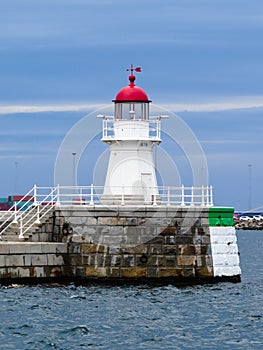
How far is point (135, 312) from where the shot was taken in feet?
82.5

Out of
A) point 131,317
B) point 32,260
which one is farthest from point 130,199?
point 131,317

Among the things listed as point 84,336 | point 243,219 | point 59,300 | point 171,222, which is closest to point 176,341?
point 84,336

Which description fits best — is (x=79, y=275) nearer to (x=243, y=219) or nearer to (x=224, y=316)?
(x=224, y=316)

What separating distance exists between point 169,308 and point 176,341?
3.94 m

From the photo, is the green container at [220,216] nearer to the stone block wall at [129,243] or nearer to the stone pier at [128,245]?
the stone pier at [128,245]

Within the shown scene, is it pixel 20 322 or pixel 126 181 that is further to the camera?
pixel 126 181

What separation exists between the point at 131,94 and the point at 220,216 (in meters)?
4.94

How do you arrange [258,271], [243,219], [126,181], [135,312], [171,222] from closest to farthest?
[135,312]
[171,222]
[126,181]
[258,271]
[243,219]

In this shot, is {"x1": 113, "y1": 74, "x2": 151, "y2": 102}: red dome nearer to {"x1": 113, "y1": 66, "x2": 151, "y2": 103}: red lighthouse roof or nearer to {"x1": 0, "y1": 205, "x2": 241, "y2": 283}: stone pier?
{"x1": 113, "y1": 66, "x2": 151, "y2": 103}: red lighthouse roof

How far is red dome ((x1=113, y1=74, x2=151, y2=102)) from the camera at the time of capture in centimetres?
3162

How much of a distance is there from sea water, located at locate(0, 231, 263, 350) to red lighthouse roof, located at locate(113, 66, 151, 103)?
19.9 ft

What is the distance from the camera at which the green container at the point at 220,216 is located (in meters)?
29.4

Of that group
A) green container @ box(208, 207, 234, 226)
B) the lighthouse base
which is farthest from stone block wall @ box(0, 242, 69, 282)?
green container @ box(208, 207, 234, 226)

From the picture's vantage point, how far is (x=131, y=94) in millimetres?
31750
